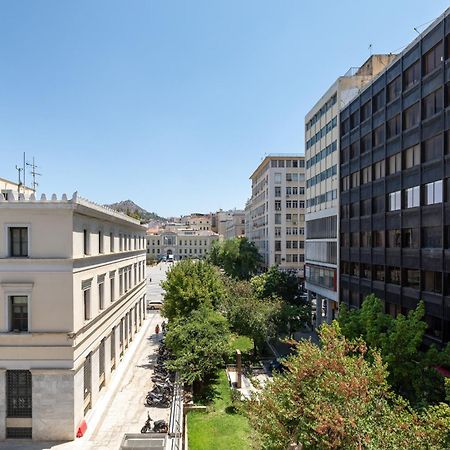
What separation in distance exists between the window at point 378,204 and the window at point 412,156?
13.7 feet

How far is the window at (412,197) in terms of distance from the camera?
2577 cm

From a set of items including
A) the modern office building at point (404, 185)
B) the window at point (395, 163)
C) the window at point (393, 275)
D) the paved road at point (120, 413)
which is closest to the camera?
the paved road at point (120, 413)

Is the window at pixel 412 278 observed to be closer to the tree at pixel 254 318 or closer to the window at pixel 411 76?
the tree at pixel 254 318

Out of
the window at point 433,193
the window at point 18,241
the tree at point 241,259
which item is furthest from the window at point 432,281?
the tree at point 241,259

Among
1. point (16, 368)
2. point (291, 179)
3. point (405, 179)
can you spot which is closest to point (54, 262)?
point (16, 368)

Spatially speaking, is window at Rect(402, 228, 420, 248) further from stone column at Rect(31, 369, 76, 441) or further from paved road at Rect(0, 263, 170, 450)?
stone column at Rect(31, 369, 76, 441)

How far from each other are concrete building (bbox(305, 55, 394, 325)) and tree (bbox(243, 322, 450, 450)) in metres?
27.3

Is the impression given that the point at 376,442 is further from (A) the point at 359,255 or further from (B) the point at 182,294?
(A) the point at 359,255

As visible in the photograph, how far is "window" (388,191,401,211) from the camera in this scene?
93.0ft

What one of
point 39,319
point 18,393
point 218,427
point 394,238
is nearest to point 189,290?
point 218,427

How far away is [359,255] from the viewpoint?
34.6m

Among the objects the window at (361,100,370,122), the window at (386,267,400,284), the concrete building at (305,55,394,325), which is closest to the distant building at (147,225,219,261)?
the concrete building at (305,55,394,325)

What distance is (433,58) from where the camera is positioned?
79.6 feet

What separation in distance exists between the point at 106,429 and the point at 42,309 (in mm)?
7031
